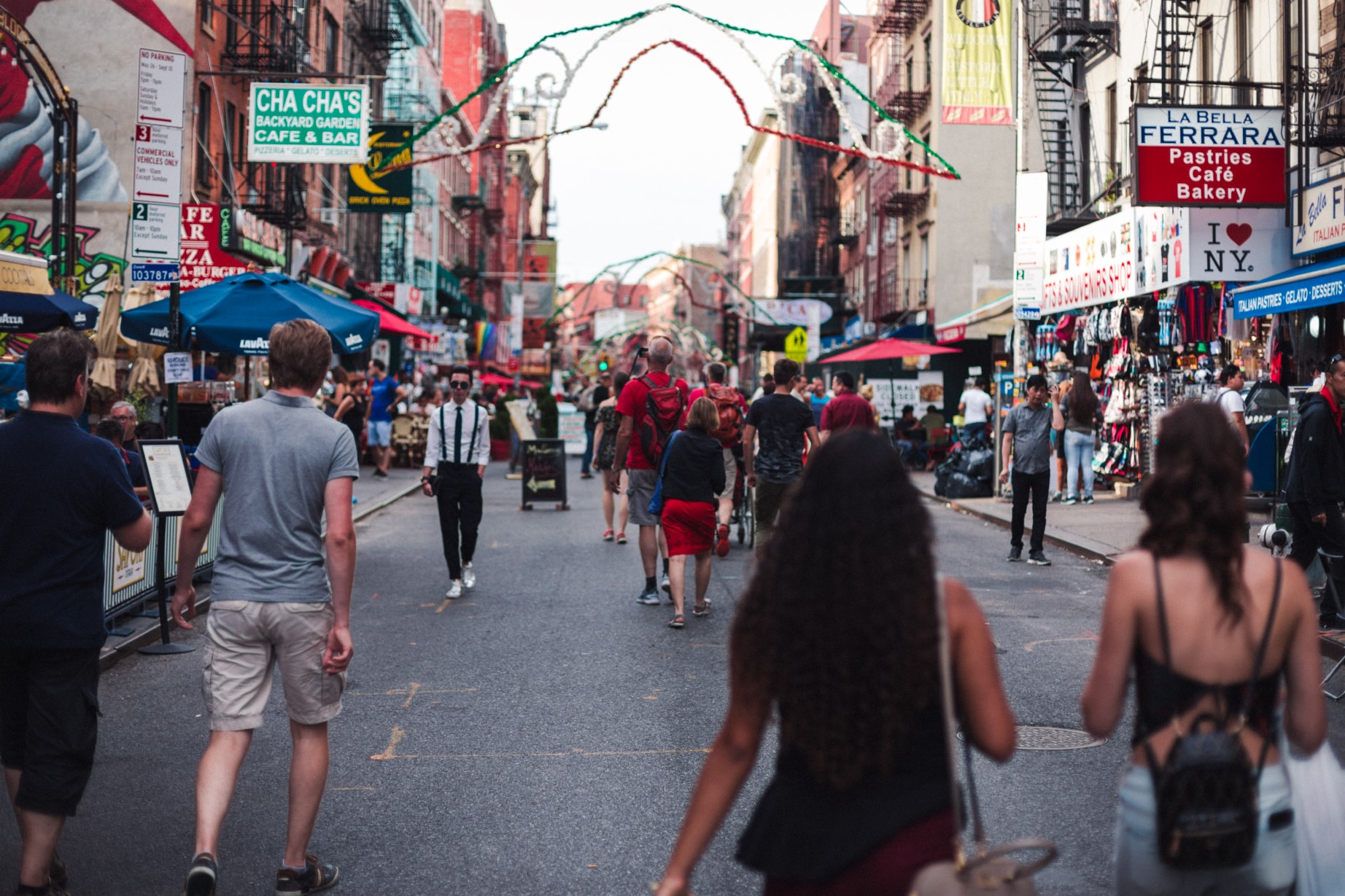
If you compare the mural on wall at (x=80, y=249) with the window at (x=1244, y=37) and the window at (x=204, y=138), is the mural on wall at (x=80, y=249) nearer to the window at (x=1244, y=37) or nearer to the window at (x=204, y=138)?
the window at (x=204, y=138)

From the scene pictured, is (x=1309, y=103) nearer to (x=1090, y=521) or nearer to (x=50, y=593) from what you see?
(x=1090, y=521)

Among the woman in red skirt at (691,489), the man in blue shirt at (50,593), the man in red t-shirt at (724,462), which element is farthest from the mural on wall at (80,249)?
the man in blue shirt at (50,593)

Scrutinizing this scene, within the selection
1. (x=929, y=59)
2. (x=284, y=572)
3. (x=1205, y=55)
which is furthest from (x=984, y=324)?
(x=284, y=572)

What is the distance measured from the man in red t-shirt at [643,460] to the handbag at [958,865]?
8.40 m

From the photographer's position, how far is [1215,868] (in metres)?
2.81

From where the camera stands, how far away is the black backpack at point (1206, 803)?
278cm

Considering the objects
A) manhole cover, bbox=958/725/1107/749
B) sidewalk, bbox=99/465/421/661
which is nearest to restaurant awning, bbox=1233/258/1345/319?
manhole cover, bbox=958/725/1107/749

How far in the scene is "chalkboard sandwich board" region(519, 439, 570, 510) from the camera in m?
20.6

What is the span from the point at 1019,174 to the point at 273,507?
61.3 ft

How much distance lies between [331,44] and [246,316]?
983 inches

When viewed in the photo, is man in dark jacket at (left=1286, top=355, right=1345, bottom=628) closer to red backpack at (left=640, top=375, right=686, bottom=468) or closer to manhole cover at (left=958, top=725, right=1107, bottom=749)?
manhole cover at (left=958, top=725, right=1107, bottom=749)

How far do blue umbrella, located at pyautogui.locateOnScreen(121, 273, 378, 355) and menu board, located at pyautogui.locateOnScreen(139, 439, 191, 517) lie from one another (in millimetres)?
2766

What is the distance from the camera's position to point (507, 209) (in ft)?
333

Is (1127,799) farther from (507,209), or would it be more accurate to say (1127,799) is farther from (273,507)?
(507,209)
